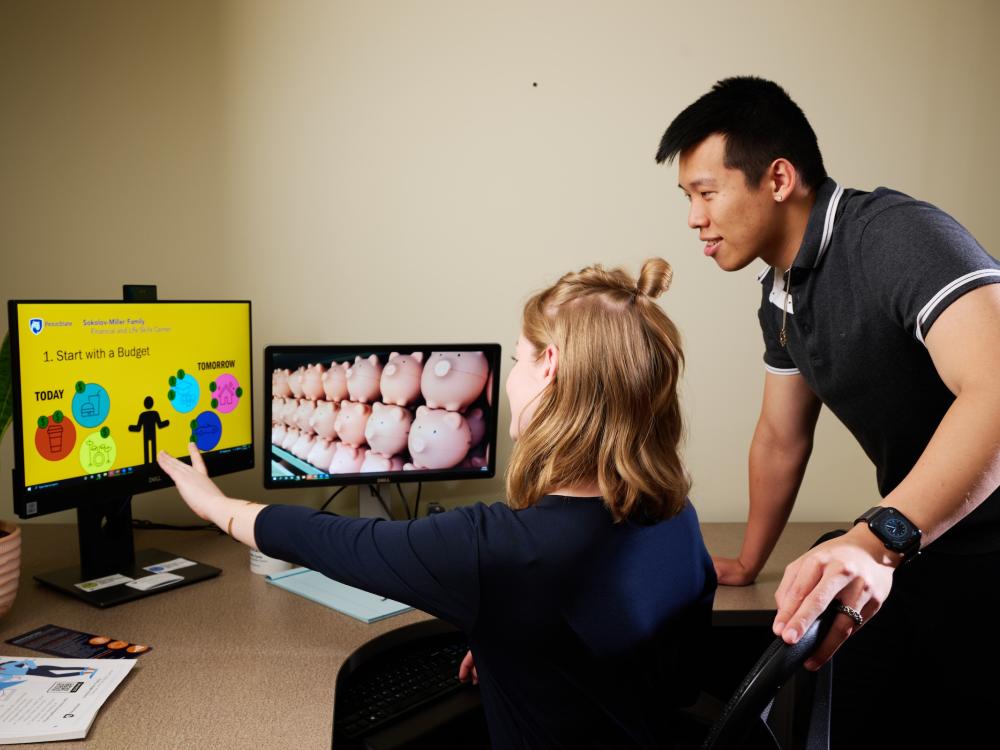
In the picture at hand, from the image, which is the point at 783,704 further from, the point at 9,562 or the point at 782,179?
the point at 9,562

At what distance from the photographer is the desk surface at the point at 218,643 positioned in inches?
46.8

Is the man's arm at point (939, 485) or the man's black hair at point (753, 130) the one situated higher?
the man's black hair at point (753, 130)

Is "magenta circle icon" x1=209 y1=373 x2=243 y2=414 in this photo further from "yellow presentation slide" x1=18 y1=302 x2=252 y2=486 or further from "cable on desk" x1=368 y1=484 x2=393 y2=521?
"cable on desk" x1=368 y1=484 x2=393 y2=521

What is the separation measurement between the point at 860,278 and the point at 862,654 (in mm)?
656

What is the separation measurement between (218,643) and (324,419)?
623mm

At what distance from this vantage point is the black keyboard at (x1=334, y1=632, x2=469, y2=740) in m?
1.46

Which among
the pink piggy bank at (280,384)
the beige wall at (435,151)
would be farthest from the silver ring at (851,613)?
the beige wall at (435,151)

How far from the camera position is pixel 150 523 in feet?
7.09

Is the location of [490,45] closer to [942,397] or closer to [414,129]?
[414,129]

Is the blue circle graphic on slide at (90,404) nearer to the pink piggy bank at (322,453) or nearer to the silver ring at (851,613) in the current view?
the pink piggy bank at (322,453)

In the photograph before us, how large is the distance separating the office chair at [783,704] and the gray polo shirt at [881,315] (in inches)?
21.6

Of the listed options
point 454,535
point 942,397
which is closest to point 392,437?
point 454,535

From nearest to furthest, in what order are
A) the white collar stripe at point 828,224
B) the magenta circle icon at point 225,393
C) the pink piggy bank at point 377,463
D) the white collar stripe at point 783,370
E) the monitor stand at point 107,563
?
1. the white collar stripe at point 828,224
2. the monitor stand at point 107,563
3. the white collar stripe at point 783,370
4. the magenta circle icon at point 225,393
5. the pink piggy bank at point 377,463

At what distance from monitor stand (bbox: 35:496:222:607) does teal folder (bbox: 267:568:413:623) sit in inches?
6.3
